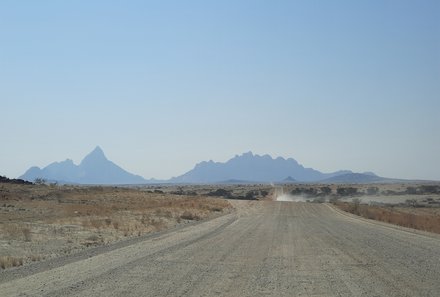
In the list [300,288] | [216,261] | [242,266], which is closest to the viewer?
[300,288]

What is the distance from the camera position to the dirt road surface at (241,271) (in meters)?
13.1

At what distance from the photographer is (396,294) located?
1251 centimetres

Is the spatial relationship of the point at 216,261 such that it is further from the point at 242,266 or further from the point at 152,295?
the point at 152,295

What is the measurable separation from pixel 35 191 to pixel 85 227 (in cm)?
5214

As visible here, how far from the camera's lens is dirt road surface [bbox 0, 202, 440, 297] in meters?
13.1

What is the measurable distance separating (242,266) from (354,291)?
4.92 m

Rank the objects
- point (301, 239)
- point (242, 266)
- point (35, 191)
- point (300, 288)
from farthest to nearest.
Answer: point (35, 191), point (301, 239), point (242, 266), point (300, 288)

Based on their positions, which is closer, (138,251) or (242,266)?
(242,266)

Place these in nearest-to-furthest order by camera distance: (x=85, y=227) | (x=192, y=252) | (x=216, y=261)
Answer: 1. (x=216, y=261)
2. (x=192, y=252)
3. (x=85, y=227)

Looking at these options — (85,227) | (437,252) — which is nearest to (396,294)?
(437,252)

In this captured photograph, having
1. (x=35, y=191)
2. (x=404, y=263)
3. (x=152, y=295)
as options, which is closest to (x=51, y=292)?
(x=152, y=295)

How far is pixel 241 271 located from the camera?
1617 cm

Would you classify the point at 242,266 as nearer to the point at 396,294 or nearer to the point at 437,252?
the point at 396,294

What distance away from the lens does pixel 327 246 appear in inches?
934
